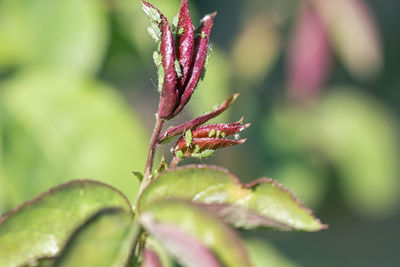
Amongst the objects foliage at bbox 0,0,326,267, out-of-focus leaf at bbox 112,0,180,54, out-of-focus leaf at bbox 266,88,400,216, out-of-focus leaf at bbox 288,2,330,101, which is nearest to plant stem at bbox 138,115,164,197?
foliage at bbox 0,0,326,267

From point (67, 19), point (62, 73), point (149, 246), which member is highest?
point (67, 19)

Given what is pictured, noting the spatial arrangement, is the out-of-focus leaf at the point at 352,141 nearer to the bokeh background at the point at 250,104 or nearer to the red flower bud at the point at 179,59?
the bokeh background at the point at 250,104

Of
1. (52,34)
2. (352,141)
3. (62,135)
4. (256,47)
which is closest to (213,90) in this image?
(256,47)

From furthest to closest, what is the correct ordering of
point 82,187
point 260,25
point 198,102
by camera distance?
point 260,25 → point 198,102 → point 82,187

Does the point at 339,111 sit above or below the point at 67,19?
below

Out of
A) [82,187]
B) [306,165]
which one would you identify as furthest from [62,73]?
[306,165]

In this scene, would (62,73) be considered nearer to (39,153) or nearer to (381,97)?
(39,153)

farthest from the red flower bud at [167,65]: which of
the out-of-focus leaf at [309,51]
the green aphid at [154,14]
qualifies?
the out-of-focus leaf at [309,51]

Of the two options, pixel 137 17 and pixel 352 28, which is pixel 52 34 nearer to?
pixel 137 17
